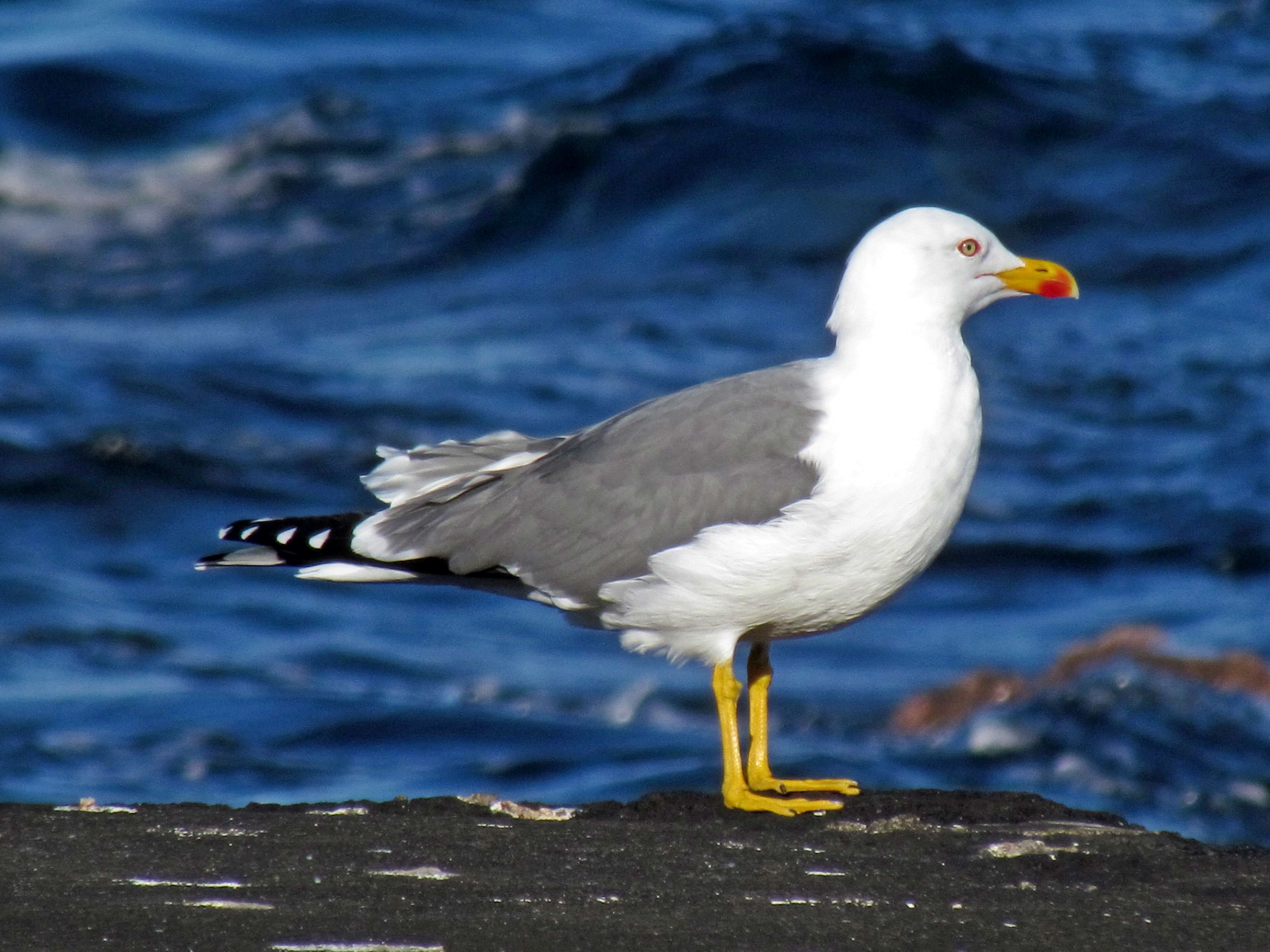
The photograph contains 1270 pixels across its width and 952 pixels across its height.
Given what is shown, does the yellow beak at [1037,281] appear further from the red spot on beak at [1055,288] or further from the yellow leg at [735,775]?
the yellow leg at [735,775]

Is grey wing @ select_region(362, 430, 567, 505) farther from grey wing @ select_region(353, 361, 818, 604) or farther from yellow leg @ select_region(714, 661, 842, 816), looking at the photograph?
yellow leg @ select_region(714, 661, 842, 816)

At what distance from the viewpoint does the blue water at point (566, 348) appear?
1066 cm

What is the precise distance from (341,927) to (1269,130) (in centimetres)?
2136

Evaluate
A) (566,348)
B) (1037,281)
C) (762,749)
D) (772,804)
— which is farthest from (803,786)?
(566,348)

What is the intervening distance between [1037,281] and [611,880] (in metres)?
2.53

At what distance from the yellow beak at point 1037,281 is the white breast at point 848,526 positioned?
16.1 inches

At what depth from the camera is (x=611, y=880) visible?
4.19 m

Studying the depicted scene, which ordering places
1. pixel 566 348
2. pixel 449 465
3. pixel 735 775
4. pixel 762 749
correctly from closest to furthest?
pixel 735 775
pixel 762 749
pixel 449 465
pixel 566 348

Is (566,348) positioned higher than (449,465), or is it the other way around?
(449,465)

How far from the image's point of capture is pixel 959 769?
10430 millimetres

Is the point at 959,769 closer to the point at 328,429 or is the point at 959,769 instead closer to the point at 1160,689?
the point at 1160,689

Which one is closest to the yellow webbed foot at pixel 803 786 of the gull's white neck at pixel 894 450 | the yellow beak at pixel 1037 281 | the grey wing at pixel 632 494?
the gull's white neck at pixel 894 450

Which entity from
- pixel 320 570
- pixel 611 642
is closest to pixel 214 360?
pixel 611 642

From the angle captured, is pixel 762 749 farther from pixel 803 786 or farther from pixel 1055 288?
pixel 1055 288
